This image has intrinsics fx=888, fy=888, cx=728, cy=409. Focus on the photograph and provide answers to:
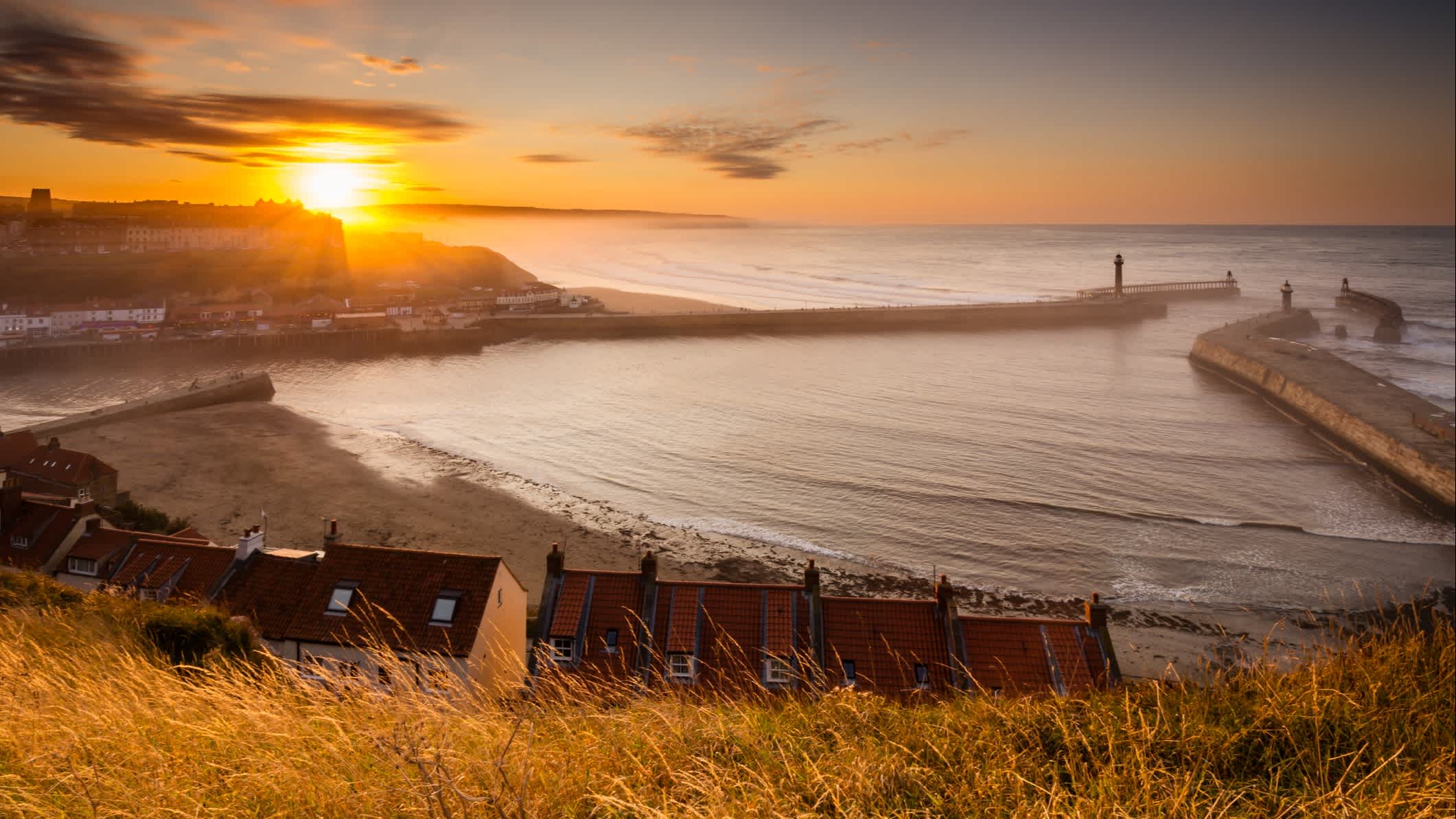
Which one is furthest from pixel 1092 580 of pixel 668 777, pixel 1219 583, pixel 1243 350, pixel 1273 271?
pixel 1273 271

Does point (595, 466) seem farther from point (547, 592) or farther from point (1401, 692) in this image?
point (1401, 692)

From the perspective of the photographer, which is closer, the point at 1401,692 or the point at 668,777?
the point at 668,777

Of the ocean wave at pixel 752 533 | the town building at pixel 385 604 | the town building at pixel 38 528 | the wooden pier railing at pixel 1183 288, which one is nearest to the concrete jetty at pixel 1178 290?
the wooden pier railing at pixel 1183 288

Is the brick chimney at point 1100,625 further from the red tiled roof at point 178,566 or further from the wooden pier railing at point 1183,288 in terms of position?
the wooden pier railing at point 1183,288

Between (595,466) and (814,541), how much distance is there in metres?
9.67

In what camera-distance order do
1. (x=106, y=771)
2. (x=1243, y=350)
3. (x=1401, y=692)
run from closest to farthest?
1. (x=106, y=771)
2. (x=1401, y=692)
3. (x=1243, y=350)

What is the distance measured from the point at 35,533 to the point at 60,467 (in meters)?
6.81

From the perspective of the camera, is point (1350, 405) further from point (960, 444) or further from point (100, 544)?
point (100, 544)

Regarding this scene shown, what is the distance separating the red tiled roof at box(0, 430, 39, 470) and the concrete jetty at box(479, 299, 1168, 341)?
38222 mm

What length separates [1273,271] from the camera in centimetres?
10950

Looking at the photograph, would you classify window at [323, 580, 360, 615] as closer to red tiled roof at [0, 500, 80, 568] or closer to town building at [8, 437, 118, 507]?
red tiled roof at [0, 500, 80, 568]

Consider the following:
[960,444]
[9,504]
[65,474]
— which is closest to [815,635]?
[9,504]

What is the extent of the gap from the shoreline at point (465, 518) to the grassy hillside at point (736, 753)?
10.8 m

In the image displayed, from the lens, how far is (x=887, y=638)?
12203mm
